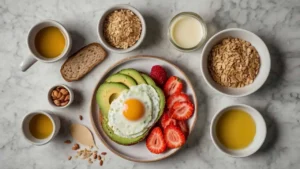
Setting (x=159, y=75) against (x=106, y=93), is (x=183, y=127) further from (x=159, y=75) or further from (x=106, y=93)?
(x=106, y=93)

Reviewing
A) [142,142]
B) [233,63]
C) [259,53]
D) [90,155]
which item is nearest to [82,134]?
[90,155]

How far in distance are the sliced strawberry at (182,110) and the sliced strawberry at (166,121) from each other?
0.08ft

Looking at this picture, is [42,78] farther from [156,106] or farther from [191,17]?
[191,17]

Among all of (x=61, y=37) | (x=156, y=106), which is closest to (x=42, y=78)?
(x=61, y=37)

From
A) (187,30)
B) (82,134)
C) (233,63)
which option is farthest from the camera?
(82,134)

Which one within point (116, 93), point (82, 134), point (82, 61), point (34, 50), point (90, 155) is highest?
point (34, 50)

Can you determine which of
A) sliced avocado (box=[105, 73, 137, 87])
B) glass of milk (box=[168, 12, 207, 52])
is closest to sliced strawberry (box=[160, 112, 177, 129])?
sliced avocado (box=[105, 73, 137, 87])

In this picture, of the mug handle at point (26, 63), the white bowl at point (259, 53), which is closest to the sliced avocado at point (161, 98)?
the white bowl at point (259, 53)

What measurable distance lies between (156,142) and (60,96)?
58 centimetres

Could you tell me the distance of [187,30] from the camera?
2305 mm

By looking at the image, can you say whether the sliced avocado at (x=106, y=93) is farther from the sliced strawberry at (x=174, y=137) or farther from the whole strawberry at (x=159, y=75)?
the sliced strawberry at (x=174, y=137)

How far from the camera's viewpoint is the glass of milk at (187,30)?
2.28m

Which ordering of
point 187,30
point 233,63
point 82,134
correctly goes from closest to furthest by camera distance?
point 233,63
point 187,30
point 82,134

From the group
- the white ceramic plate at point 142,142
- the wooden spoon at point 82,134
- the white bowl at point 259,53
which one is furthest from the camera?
the wooden spoon at point 82,134
